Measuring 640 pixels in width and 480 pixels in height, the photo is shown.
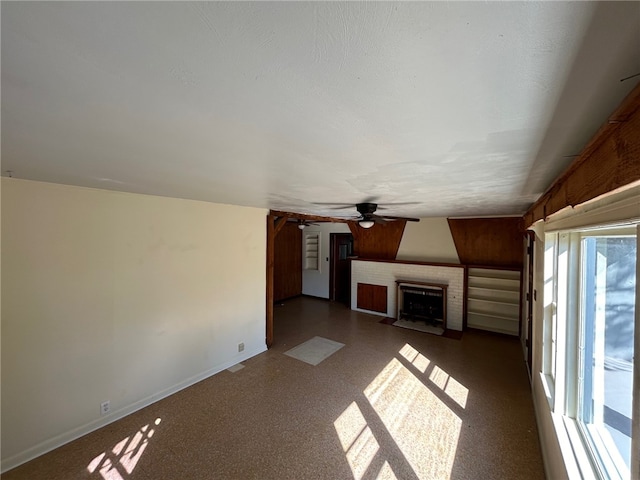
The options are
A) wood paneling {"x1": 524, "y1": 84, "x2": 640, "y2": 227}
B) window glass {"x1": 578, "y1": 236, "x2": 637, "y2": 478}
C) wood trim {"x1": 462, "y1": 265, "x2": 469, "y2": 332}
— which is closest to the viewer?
wood paneling {"x1": 524, "y1": 84, "x2": 640, "y2": 227}

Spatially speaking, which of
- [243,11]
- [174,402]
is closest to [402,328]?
[174,402]

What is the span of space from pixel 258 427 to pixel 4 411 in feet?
6.47

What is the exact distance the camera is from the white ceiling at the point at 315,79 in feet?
1.63

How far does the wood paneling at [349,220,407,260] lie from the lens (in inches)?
241

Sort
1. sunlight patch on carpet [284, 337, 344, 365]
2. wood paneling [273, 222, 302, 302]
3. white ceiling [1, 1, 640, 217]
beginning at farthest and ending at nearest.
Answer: wood paneling [273, 222, 302, 302] → sunlight patch on carpet [284, 337, 344, 365] → white ceiling [1, 1, 640, 217]

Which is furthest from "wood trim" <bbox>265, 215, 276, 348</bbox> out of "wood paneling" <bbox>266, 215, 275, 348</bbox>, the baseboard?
the baseboard

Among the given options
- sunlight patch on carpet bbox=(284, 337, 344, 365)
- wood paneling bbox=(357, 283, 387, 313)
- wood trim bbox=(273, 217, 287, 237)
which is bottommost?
sunlight patch on carpet bbox=(284, 337, 344, 365)

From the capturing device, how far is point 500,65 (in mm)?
626

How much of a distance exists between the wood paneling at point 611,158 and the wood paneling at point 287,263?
253 inches

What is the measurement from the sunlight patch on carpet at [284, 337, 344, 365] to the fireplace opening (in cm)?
206

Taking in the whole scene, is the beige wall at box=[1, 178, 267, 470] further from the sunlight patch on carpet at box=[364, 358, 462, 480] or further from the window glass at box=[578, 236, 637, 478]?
the window glass at box=[578, 236, 637, 478]

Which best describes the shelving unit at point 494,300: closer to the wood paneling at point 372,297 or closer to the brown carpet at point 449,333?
the brown carpet at point 449,333

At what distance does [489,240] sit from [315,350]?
390cm

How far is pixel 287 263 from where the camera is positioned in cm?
757
